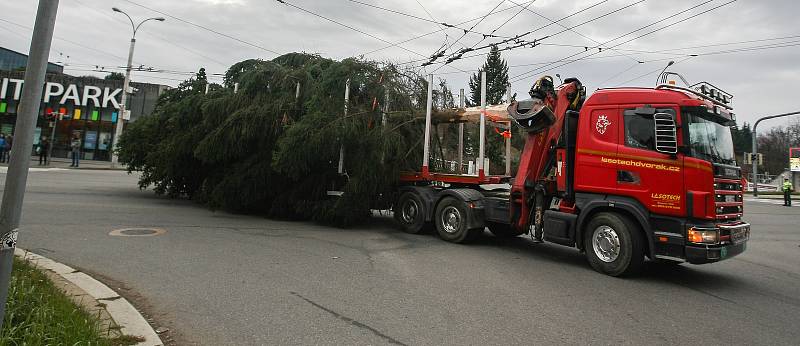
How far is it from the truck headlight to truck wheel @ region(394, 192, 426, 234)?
5120 mm

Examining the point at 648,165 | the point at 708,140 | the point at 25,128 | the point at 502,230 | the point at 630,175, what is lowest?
the point at 502,230

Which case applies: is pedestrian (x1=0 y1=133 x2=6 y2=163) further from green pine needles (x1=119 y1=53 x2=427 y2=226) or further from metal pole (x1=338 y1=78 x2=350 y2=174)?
metal pole (x1=338 y1=78 x2=350 y2=174)

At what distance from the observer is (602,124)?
7.44 metres

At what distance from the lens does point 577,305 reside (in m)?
5.50

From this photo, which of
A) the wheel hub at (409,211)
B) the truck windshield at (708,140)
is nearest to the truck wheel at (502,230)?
the wheel hub at (409,211)

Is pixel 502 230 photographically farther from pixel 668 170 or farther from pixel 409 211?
pixel 668 170

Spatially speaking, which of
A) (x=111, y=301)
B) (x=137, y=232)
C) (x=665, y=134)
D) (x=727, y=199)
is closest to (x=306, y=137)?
(x=137, y=232)

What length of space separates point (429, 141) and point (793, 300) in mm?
6832

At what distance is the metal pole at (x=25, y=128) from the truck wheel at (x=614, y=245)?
6.89 metres

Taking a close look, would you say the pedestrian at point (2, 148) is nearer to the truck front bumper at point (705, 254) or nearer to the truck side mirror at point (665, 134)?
the truck side mirror at point (665, 134)

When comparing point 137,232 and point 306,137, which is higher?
point 306,137

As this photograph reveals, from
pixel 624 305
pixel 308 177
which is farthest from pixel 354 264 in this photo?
pixel 308 177

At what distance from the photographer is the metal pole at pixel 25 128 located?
284 cm

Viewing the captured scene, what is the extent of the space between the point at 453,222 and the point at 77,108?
1720 inches
